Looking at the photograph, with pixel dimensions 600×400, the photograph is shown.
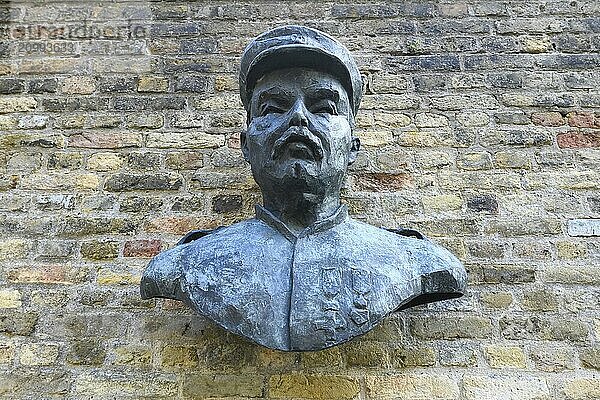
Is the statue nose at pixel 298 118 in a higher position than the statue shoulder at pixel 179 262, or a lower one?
higher

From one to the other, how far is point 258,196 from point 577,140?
159 centimetres

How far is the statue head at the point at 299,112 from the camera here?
2463 mm

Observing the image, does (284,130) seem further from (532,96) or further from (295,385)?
(532,96)

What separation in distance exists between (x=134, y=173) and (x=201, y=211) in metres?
0.39

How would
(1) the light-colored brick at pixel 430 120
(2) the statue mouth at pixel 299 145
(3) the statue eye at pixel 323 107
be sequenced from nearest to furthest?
(2) the statue mouth at pixel 299 145
(3) the statue eye at pixel 323 107
(1) the light-colored brick at pixel 430 120

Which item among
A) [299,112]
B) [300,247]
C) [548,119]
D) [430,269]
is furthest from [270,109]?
[548,119]

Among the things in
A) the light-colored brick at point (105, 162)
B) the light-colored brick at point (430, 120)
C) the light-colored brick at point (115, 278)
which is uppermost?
the light-colored brick at point (430, 120)

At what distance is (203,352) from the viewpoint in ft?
9.45

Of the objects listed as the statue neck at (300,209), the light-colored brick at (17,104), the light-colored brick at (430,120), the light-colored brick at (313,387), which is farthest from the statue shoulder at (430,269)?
the light-colored brick at (17,104)

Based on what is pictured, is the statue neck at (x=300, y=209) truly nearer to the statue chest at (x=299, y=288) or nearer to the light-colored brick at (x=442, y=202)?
the statue chest at (x=299, y=288)

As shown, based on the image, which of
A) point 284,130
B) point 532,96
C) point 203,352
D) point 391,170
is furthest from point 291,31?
point 532,96

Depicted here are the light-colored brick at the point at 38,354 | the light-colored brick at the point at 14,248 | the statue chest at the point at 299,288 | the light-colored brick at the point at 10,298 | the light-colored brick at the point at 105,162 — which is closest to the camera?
the statue chest at the point at 299,288

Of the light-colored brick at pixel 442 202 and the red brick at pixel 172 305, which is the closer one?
the red brick at pixel 172 305

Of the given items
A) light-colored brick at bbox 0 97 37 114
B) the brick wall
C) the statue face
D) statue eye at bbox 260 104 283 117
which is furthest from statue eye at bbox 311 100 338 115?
light-colored brick at bbox 0 97 37 114
